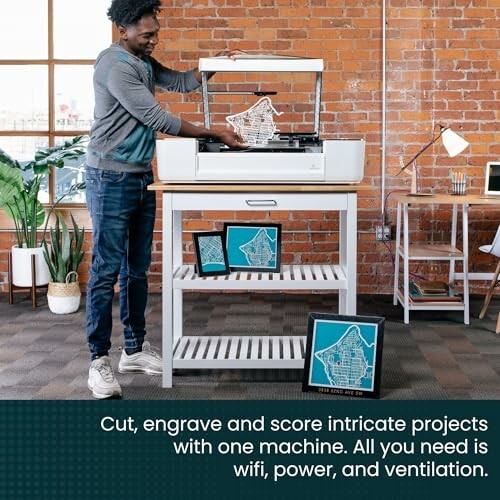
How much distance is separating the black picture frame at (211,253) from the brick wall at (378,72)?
2183 mm

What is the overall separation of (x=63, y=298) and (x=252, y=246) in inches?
71.3

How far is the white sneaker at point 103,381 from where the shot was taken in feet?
10.8

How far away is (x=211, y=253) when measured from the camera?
356 cm

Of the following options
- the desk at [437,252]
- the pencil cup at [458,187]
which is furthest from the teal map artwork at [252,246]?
the pencil cup at [458,187]

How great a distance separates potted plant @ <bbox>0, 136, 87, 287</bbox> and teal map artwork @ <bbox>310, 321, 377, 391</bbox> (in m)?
2.46

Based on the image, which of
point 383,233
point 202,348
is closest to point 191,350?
point 202,348

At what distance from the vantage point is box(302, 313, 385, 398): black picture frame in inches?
128

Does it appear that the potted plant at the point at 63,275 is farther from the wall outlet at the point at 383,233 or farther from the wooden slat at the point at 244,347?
the wall outlet at the point at 383,233

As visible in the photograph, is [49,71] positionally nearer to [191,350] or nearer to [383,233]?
[383,233]

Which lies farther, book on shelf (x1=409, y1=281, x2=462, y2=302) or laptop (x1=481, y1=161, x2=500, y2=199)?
laptop (x1=481, y1=161, x2=500, y2=199)

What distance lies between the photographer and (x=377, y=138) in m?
5.71

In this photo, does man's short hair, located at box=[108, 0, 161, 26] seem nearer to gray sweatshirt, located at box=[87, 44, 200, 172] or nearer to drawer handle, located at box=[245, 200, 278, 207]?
gray sweatshirt, located at box=[87, 44, 200, 172]

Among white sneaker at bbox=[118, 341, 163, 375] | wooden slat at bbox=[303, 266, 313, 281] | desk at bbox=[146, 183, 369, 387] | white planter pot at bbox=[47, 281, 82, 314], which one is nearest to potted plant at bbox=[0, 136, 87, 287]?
white planter pot at bbox=[47, 281, 82, 314]
